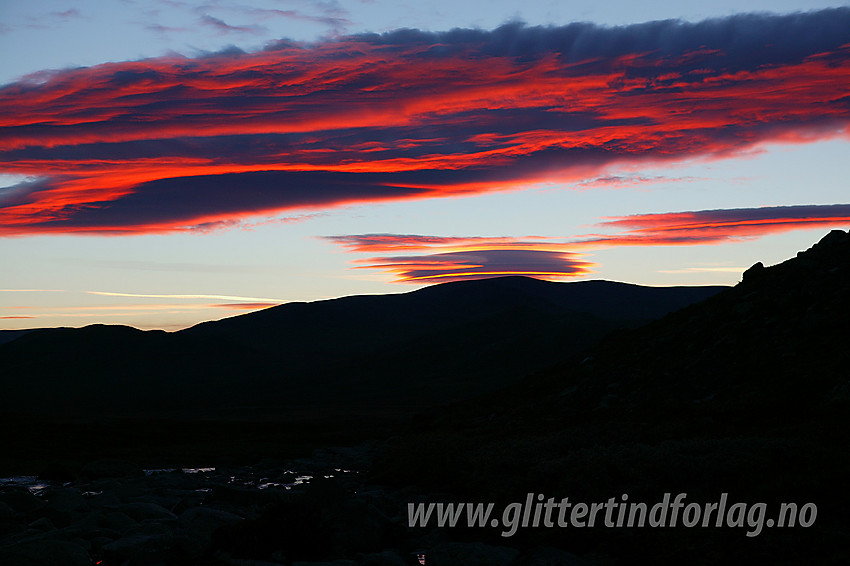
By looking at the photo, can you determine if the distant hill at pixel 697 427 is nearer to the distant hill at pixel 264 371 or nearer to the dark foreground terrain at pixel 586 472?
the dark foreground terrain at pixel 586 472

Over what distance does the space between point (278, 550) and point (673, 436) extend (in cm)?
1175

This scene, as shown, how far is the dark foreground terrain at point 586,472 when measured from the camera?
13.4 metres

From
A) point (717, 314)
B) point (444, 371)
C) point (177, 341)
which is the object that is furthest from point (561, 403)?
point (177, 341)

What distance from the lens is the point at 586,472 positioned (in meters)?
16.4

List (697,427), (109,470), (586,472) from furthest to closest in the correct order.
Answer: (109,470)
(697,427)
(586,472)

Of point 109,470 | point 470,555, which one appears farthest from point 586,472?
point 109,470

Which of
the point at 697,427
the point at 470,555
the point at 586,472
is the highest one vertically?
the point at 697,427

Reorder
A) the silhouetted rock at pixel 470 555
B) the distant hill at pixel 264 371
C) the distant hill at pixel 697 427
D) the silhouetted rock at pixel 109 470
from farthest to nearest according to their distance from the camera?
the distant hill at pixel 264 371, the silhouetted rock at pixel 109 470, the distant hill at pixel 697 427, the silhouetted rock at pixel 470 555

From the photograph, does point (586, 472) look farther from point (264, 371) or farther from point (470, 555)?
point (264, 371)

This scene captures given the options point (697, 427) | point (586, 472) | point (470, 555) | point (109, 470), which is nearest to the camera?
point (470, 555)

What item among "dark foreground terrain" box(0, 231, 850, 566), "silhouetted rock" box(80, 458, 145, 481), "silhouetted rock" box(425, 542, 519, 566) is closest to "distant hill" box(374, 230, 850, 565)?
"dark foreground terrain" box(0, 231, 850, 566)

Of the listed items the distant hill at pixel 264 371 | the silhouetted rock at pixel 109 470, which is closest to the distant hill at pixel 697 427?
the silhouetted rock at pixel 109 470

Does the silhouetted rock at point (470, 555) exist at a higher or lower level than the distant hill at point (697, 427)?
lower

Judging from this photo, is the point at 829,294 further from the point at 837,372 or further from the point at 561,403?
the point at 561,403
